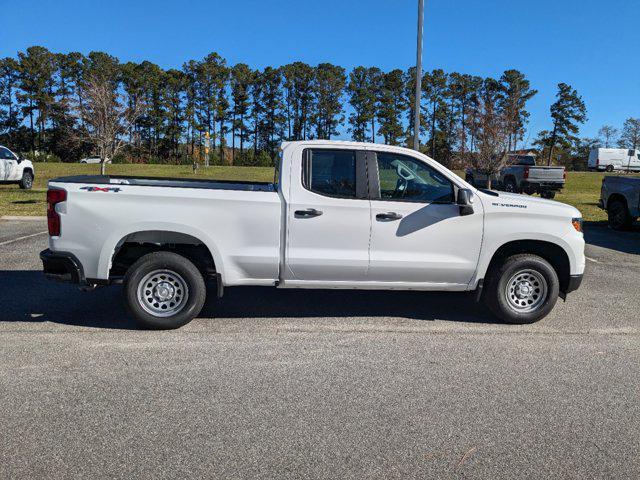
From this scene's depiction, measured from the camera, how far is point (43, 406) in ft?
12.0

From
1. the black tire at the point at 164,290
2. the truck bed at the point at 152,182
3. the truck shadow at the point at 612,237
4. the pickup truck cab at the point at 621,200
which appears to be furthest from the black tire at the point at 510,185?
the black tire at the point at 164,290

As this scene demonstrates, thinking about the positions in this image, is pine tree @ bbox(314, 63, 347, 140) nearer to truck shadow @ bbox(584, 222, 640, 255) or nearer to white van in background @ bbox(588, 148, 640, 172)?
white van in background @ bbox(588, 148, 640, 172)

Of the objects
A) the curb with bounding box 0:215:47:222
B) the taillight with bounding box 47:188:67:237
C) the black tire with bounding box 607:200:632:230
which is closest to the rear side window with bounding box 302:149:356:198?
the taillight with bounding box 47:188:67:237

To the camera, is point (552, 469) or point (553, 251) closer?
point (552, 469)

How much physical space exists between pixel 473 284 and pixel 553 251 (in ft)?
3.37

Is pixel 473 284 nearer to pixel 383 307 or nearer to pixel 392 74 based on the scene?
pixel 383 307

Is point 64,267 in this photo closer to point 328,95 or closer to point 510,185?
point 510,185

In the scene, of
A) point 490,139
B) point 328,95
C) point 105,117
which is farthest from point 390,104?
point 105,117

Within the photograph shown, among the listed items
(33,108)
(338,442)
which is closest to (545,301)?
(338,442)

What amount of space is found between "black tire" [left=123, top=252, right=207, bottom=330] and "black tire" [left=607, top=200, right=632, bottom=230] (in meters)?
12.9

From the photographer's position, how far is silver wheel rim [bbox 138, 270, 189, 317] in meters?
5.27

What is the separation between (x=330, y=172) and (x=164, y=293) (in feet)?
6.69

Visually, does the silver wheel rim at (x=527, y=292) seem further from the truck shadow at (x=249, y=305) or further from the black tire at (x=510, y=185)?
the black tire at (x=510, y=185)

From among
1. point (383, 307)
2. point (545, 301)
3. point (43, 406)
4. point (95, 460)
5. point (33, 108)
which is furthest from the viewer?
point (33, 108)
